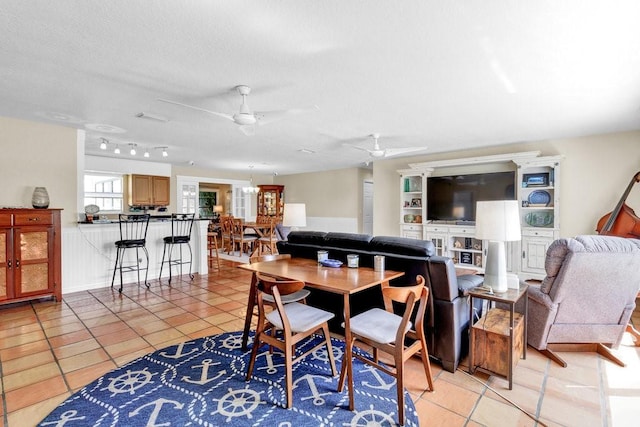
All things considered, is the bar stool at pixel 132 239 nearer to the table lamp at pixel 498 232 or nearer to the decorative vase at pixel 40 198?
the decorative vase at pixel 40 198

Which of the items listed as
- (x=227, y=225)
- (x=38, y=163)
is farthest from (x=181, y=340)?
(x=227, y=225)

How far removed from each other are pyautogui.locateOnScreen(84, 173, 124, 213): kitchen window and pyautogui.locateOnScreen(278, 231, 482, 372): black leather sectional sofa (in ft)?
22.2

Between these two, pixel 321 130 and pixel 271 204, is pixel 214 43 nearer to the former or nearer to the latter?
pixel 321 130

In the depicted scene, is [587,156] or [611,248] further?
[587,156]

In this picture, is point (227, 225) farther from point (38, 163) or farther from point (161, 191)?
point (38, 163)

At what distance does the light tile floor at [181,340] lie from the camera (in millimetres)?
1837

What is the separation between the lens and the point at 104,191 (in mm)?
7281

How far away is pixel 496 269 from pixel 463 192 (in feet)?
12.7

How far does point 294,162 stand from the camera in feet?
25.0

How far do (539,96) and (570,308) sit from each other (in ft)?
6.74

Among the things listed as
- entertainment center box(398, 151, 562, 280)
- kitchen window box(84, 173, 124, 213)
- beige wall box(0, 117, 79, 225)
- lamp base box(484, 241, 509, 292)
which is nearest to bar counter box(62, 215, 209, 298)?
beige wall box(0, 117, 79, 225)

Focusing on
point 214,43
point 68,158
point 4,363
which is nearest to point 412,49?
point 214,43

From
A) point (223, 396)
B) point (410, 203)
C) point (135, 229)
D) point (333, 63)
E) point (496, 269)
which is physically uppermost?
point (333, 63)

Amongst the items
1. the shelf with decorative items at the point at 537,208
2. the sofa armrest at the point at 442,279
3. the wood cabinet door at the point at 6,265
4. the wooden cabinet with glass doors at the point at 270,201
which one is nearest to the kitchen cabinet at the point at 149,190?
the wooden cabinet with glass doors at the point at 270,201
